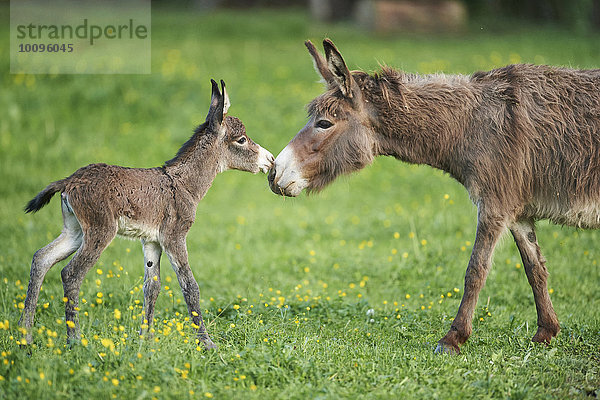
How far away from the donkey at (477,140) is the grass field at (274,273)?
1.34 ft

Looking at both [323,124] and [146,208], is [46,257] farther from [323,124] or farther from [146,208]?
[323,124]

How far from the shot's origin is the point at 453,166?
5898 mm

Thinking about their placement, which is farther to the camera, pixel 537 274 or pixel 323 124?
pixel 537 274

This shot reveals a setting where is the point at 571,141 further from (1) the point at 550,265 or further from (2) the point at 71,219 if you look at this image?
(2) the point at 71,219

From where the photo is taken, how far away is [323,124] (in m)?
5.89

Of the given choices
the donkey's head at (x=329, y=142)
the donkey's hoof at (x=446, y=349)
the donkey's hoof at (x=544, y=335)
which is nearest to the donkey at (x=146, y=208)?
the donkey's head at (x=329, y=142)

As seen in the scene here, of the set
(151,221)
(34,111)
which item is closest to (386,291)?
(151,221)

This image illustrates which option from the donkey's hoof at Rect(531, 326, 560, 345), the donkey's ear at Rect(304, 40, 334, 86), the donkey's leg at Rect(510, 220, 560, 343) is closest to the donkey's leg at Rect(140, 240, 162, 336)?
the donkey's ear at Rect(304, 40, 334, 86)

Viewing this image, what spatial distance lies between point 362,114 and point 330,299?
2453 millimetres

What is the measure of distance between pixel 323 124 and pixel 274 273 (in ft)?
11.1

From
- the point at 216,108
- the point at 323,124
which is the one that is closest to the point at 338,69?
the point at 323,124

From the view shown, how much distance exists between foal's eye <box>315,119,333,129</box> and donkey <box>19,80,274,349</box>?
0.64 meters

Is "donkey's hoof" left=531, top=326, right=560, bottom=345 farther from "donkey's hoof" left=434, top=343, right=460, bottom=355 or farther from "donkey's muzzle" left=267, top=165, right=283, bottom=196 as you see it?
"donkey's muzzle" left=267, top=165, right=283, bottom=196

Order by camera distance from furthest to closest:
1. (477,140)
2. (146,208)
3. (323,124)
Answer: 1. (323,124)
2. (477,140)
3. (146,208)
